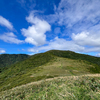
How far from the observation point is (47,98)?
5344 millimetres

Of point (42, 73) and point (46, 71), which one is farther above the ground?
point (46, 71)

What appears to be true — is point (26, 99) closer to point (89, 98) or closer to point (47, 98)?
point (47, 98)

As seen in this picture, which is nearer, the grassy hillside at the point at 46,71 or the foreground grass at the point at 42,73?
the foreground grass at the point at 42,73

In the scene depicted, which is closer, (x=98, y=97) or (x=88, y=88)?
(x=98, y=97)

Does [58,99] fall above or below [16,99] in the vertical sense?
above

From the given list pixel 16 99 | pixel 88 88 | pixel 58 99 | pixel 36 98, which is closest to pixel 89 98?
pixel 88 88

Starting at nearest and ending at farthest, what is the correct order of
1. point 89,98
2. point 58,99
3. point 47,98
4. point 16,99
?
point 89,98 < point 58,99 < point 47,98 < point 16,99

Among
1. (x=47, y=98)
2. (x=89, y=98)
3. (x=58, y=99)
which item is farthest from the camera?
(x=47, y=98)

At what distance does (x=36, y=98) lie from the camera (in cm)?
568

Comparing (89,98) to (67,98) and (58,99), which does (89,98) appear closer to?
(67,98)

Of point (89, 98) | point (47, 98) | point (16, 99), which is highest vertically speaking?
point (89, 98)

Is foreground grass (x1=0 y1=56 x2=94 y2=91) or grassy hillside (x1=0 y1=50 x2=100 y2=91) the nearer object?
foreground grass (x1=0 y1=56 x2=94 y2=91)

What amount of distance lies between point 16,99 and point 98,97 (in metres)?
6.88

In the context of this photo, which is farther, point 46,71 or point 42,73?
point 46,71
